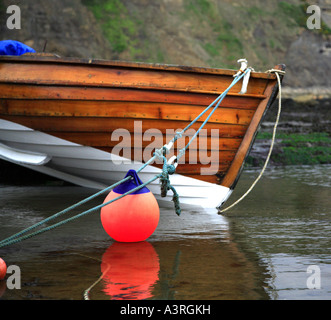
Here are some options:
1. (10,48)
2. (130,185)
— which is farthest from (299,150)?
(130,185)

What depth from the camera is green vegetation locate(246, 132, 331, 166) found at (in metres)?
11.1

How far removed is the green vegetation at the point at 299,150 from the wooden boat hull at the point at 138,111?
15.3 feet

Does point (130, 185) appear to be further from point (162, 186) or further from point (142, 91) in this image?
point (142, 91)

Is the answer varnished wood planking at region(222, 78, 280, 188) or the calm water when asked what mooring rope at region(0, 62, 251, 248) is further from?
varnished wood planking at region(222, 78, 280, 188)

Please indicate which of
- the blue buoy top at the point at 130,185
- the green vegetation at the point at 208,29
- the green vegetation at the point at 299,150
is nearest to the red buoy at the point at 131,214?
the blue buoy top at the point at 130,185

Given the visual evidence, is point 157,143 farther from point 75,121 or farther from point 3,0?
point 3,0

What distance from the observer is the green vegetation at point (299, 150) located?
36.5 ft

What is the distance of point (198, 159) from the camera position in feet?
19.8

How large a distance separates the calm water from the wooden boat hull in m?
0.52

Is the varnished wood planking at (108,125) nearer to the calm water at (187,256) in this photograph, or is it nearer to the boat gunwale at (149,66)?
the boat gunwale at (149,66)

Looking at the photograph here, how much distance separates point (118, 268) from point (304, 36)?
1004 inches

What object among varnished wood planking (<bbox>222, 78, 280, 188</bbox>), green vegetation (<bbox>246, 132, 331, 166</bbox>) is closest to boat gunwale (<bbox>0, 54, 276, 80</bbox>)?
varnished wood planking (<bbox>222, 78, 280, 188</bbox>)

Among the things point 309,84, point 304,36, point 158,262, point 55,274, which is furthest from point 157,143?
point 304,36

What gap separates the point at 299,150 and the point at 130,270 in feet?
27.2
